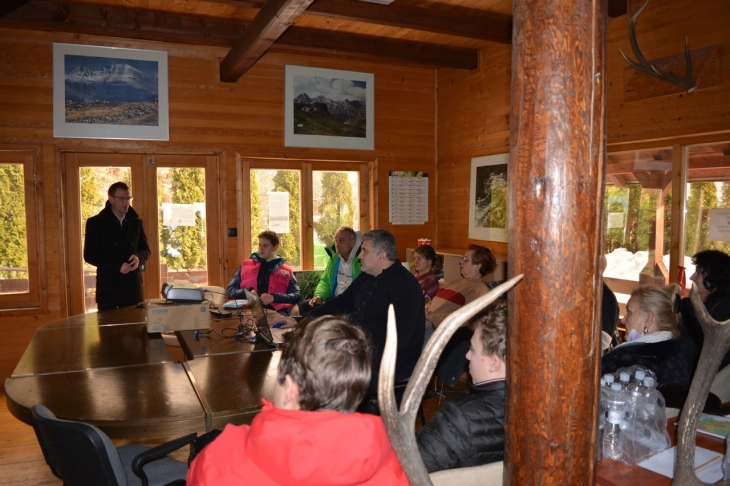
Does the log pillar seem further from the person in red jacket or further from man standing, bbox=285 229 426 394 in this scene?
man standing, bbox=285 229 426 394

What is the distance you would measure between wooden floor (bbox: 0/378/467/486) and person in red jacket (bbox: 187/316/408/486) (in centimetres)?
244

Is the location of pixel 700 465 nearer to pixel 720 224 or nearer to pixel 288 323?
pixel 288 323

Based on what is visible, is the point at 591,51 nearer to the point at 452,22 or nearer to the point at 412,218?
the point at 452,22

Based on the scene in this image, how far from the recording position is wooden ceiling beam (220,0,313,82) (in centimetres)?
364

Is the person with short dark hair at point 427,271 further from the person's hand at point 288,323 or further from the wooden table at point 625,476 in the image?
the wooden table at point 625,476

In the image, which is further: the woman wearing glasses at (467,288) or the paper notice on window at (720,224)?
the woman wearing glasses at (467,288)

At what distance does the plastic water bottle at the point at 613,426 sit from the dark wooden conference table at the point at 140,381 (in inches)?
48.5

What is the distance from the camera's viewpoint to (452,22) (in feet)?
16.5

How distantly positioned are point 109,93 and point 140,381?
12.7 feet

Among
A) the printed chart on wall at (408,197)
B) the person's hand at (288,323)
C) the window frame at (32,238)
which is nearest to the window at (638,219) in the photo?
the printed chart on wall at (408,197)

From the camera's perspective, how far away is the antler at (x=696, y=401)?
1494 millimetres

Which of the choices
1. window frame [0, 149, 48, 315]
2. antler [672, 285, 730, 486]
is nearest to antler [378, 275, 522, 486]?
antler [672, 285, 730, 486]

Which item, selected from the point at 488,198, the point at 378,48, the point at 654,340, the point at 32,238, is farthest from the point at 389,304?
the point at 32,238

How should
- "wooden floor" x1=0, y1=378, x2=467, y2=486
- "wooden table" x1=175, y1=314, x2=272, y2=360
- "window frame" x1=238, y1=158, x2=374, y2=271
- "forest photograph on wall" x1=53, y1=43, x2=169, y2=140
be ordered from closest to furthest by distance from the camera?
"wooden table" x1=175, y1=314, x2=272, y2=360 → "wooden floor" x1=0, y1=378, x2=467, y2=486 → "forest photograph on wall" x1=53, y1=43, x2=169, y2=140 → "window frame" x1=238, y1=158, x2=374, y2=271
